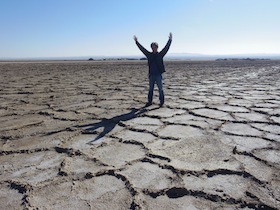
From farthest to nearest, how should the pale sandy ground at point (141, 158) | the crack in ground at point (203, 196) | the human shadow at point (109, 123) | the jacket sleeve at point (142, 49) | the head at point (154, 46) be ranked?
the jacket sleeve at point (142, 49) < the head at point (154, 46) < the human shadow at point (109, 123) < the pale sandy ground at point (141, 158) < the crack in ground at point (203, 196)

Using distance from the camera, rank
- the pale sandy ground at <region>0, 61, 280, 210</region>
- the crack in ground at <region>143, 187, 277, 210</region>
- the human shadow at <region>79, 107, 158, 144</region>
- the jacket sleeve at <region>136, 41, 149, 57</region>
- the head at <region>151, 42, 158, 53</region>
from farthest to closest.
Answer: the jacket sleeve at <region>136, 41, 149, 57</region> → the head at <region>151, 42, 158, 53</region> → the human shadow at <region>79, 107, 158, 144</region> → the pale sandy ground at <region>0, 61, 280, 210</region> → the crack in ground at <region>143, 187, 277, 210</region>

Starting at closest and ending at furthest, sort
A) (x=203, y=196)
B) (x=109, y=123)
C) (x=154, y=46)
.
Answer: (x=203, y=196) → (x=109, y=123) → (x=154, y=46)

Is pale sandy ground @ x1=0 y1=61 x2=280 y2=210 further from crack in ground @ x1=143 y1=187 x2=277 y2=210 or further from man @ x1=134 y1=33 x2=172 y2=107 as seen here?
man @ x1=134 y1=33 x2=172 y2=107

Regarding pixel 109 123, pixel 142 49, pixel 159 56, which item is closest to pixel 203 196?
pixel 109 123

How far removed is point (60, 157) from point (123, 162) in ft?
1.85

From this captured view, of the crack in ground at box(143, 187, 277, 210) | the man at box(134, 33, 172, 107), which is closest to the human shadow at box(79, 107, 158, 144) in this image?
the man at box(134, 33, 172, 107)

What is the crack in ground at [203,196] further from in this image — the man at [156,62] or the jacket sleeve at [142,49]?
the jacket sleeve at [142,49]

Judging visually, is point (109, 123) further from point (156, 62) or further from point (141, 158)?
point (156, 62)

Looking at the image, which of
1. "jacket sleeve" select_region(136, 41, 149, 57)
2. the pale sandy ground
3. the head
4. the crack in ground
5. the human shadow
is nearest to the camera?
the crack in ground

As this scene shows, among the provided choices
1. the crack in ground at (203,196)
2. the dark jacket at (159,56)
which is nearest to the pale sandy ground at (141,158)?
the crack in ground at (203,196)

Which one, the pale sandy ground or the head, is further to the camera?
the head

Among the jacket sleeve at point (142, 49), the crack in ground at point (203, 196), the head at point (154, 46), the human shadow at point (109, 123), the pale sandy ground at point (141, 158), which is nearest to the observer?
the crack in ground at point (203, 196)

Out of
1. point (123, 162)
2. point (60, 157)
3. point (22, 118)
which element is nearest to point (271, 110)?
point (123, 162)

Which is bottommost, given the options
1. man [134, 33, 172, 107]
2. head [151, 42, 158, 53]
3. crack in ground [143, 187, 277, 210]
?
crack in ground [143, 187, 277, 210]
